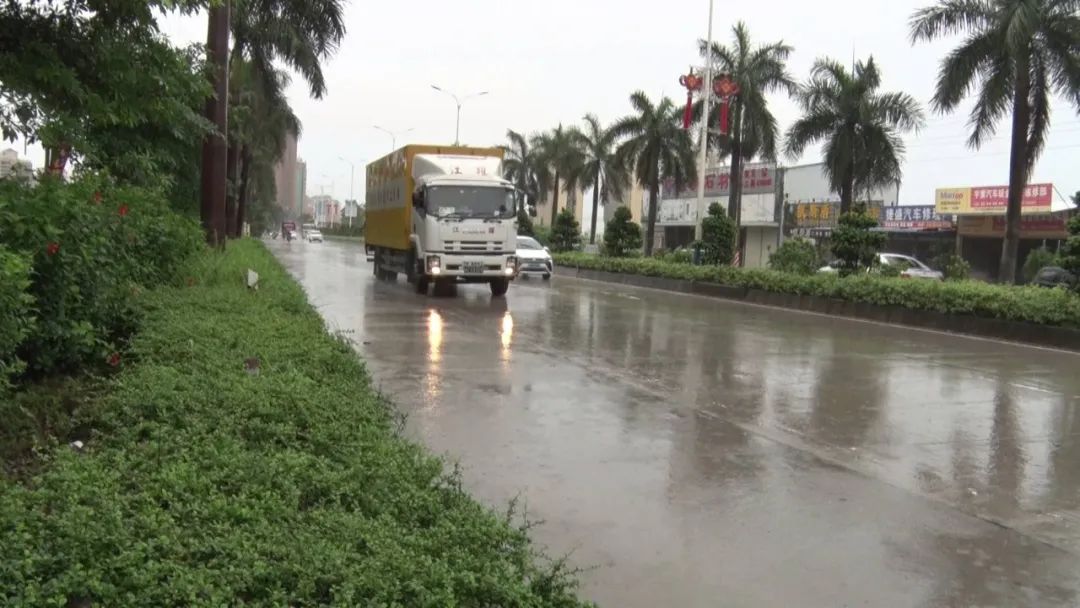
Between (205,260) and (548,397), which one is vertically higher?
(205,260)

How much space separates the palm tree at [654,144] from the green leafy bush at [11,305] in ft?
123

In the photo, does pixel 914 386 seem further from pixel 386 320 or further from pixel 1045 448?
pixel 386 320

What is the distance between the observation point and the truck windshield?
67.8 feet

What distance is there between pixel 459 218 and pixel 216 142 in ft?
20.8

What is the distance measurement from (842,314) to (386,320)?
34.0 feet

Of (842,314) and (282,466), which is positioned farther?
(842,314)

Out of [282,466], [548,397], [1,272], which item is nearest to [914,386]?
[548,397]

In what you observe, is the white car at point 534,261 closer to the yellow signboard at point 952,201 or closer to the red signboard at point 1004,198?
the red signboard at point 1004,198

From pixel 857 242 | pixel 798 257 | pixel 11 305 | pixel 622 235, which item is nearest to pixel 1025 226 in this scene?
pixel 622 235

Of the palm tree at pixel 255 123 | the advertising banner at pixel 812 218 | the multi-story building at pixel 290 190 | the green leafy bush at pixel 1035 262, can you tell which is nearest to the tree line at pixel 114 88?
the palm tree at pixel 255 123

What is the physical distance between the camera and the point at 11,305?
15.8ft

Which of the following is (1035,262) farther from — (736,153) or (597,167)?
(597,167)

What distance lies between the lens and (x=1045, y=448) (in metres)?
7.48

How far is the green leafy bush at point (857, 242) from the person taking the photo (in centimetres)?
2152
